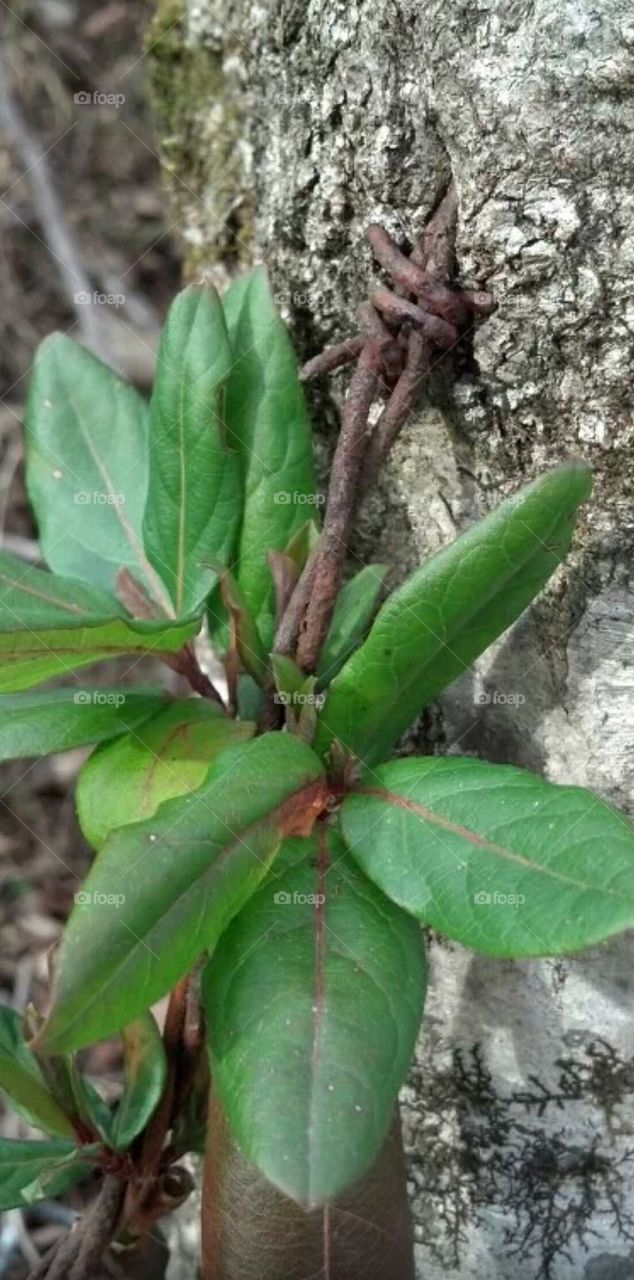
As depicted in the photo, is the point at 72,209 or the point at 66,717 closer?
the point at 66,717
